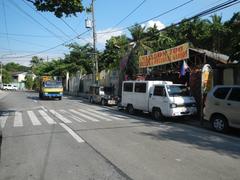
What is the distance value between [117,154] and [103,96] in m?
18.4

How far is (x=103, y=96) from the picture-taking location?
1025 inches

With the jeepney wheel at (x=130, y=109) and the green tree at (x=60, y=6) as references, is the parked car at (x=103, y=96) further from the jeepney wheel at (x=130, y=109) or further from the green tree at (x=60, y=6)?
the green tree at (x=60, y=6)

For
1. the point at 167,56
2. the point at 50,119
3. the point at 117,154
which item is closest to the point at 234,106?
the point at 117,154

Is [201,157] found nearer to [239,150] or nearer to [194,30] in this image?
[239,150]

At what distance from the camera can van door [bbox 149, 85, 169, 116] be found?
48.5 ft

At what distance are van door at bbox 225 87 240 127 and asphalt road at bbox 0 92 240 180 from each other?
0.65 m

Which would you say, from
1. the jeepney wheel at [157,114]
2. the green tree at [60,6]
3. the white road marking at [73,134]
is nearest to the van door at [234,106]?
→ the jeepney wheel at [157,114]

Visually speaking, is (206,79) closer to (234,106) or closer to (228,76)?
(228,76)

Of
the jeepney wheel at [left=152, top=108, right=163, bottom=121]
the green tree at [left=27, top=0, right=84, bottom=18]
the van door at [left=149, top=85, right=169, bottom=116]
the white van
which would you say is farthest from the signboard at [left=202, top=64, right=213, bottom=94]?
the green tree at [left=27, top=0, right=84, bottom=18]

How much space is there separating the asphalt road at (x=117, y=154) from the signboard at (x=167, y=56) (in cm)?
780

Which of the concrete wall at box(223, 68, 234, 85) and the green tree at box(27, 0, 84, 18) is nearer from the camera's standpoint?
the green tree at box(27, 0, 84, 18)

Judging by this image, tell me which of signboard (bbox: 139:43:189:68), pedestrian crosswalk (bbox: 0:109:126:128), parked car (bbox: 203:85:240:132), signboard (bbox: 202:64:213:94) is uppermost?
signboard (bbox: 139:43:189:68)

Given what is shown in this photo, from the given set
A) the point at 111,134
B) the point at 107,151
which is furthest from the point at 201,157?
the point at 111,134

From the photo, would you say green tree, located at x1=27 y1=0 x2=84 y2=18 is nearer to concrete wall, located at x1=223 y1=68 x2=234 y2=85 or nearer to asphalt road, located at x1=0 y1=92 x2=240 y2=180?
asphalt road, located at x1=0 y1=92 x2=240 y2=180
